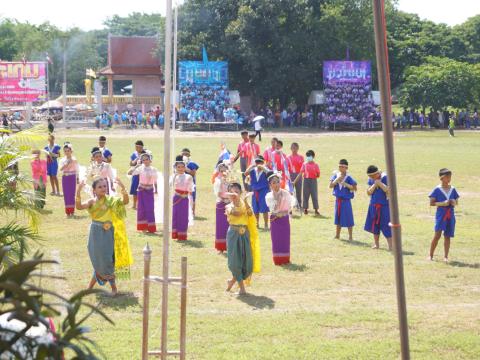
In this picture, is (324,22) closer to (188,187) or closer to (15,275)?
(188,187)

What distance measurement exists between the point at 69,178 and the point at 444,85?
4319cm

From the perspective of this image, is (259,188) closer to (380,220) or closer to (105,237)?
(380,220)

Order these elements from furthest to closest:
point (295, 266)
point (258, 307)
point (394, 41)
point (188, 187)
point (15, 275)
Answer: point (394, 41) → point (188, 187) → point (295, 266) → point (258, 307) → point (15, 275)

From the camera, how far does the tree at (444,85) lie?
60.4 m

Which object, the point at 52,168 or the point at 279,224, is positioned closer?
the point at 279,224

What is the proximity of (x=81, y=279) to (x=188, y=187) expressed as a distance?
410cm

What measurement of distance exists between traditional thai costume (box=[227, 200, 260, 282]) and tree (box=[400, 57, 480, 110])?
162 feet

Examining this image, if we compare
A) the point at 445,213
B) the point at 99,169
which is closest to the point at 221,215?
the point at 99,169

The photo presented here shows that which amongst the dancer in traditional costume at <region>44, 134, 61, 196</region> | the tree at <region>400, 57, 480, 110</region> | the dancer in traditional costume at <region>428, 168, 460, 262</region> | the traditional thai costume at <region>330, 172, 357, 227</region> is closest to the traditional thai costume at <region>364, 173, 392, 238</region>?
the traditional thai costume at <region>330, 172, 357, 227</region>

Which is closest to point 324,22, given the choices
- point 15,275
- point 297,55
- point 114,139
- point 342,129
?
point 297,55

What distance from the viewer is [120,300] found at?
12281mm

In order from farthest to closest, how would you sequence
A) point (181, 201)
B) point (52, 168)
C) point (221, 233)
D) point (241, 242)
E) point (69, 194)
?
1. point (52, 168)
2. point (69, 194)
3. point (181, 201)
4. point (221, 233)
5. point (241, 242)

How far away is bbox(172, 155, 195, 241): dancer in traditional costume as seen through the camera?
56.5 ft

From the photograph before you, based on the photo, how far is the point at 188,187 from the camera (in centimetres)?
1727
